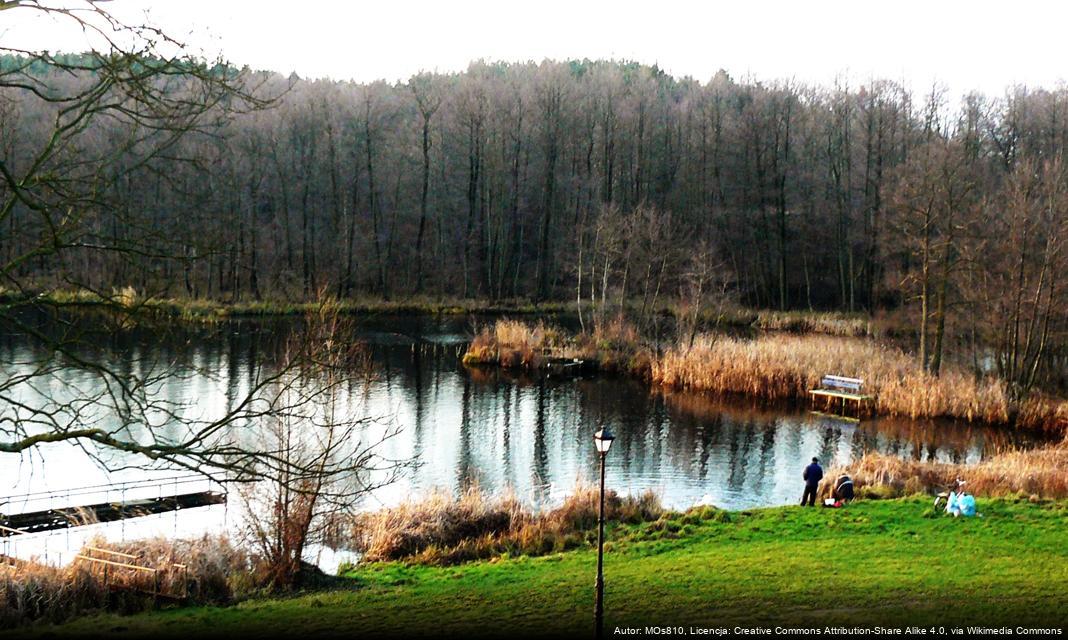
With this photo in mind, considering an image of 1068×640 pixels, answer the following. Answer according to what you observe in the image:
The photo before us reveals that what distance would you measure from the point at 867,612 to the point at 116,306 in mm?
8159

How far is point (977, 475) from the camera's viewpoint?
18.0m

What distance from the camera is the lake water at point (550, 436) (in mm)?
18484

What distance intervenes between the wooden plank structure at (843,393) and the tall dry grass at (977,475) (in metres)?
7.50

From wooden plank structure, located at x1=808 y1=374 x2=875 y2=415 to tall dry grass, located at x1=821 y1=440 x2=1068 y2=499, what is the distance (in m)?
7.50

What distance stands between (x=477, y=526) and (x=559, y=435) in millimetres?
8547

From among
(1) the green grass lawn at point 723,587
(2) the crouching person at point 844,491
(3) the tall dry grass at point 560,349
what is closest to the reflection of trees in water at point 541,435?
(3) the tall dry grass at point 560,349

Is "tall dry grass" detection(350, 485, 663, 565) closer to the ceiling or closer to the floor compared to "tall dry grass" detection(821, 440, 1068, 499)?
closer to the floor

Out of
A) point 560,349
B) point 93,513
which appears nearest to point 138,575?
point 93,513

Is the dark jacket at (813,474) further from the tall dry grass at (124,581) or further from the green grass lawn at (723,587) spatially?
the tall dry grass at (124,581)

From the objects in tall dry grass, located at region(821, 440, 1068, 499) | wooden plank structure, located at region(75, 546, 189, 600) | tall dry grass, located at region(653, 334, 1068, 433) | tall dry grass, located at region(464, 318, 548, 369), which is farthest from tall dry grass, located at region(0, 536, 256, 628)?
tall dry grass, located at region(464, 318, 548, 369)

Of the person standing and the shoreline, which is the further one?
the shoreline

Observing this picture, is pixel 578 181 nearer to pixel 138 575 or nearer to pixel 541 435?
pixel 541 435

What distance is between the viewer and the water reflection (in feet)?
61.3

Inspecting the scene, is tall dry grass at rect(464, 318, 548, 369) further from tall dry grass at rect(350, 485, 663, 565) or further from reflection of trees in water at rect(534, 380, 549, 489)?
tall dry grass at rect(350, 485, 663, 565)
